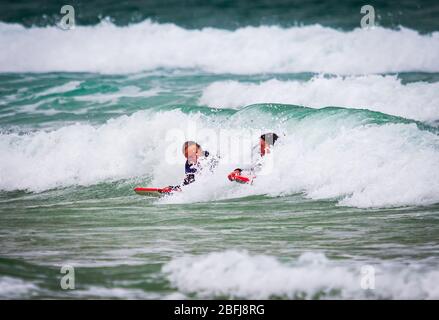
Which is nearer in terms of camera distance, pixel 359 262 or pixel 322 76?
pixel 359 262

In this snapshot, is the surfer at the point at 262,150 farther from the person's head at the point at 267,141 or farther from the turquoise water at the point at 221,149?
the turquoise water at the point at 221,149

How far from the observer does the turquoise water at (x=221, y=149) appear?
6340 mm

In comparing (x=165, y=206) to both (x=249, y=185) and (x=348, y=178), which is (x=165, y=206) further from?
(x=348, y=178)

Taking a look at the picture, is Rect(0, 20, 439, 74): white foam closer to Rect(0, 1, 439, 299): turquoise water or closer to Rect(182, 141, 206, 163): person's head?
Rect(0, 1, 439, 299): turquoise water

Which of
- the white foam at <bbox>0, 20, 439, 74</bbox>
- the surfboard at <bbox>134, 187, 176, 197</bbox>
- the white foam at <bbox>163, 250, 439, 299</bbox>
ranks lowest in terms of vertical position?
the white foam at <bbox>163, 250, 439, 299</bbox>

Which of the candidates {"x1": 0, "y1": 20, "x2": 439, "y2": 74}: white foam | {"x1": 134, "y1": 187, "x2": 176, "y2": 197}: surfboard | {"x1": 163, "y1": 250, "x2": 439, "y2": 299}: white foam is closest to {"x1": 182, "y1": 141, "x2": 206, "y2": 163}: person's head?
{"x1": 134, "y1": 187, "x2": 176, "y2": 197}: surfboard

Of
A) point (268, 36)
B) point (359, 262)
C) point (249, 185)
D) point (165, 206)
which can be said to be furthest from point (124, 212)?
Result: point (268, 36)

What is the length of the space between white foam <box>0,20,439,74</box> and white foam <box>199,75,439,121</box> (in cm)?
218

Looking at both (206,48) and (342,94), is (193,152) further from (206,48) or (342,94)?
(206,48)

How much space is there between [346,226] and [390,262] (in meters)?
1.71

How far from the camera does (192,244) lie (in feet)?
24.5

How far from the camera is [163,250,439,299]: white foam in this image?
5746 mm

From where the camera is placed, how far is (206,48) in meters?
23.6

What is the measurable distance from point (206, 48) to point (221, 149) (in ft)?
37.4
